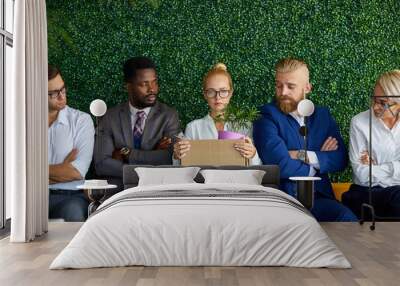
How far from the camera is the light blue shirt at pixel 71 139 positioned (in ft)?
27.8

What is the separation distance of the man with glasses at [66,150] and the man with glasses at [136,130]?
0.19 m

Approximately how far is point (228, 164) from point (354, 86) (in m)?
1.96

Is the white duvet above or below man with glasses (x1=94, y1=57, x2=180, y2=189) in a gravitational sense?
below

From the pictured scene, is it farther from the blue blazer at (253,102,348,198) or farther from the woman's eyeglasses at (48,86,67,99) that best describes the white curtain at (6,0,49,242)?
the blue blazer at (253,102,348,198)

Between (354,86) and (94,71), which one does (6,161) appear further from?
(354,86)

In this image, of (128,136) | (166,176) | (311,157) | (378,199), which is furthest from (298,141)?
(128,136)

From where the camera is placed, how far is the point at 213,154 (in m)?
8.27

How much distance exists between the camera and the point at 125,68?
869cm

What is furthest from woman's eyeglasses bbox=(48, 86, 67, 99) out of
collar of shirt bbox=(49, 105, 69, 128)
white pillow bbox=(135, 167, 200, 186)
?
white pillow bbox=(135, 167, 200, 186)

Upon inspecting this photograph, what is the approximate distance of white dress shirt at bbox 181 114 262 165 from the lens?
8.48 m

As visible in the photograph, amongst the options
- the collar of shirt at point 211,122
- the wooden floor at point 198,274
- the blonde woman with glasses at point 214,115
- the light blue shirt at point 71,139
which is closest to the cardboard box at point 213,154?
the blonde woman with glasses at point 214,115

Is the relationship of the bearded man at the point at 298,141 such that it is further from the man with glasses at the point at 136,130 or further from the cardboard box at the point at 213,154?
the man with glasses at the point at 136,130

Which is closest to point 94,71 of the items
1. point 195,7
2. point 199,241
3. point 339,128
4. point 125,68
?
point 125,68

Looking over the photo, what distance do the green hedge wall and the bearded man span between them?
0.47 ft
